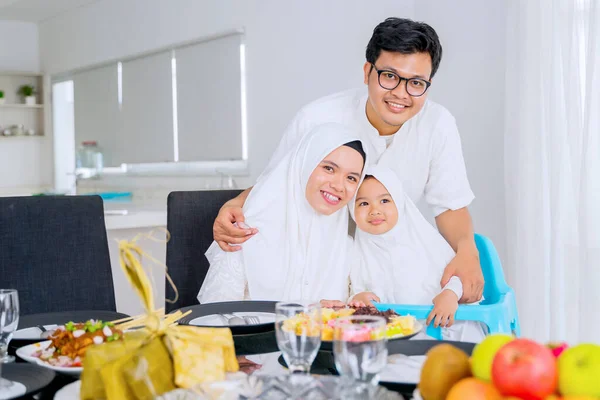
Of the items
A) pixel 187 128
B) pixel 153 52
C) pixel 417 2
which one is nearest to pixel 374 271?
pixel 417 2

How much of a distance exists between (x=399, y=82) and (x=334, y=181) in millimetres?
361

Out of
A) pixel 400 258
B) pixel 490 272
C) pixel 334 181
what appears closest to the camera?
pixel 334 181

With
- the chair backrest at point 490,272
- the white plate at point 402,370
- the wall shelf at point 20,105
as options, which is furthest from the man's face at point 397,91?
the wall shelf at point 20,105

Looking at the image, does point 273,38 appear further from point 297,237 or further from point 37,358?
point 37,358

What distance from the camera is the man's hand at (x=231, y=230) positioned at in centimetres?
196

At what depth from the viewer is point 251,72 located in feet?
15.7

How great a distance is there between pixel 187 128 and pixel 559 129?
10.1 ft

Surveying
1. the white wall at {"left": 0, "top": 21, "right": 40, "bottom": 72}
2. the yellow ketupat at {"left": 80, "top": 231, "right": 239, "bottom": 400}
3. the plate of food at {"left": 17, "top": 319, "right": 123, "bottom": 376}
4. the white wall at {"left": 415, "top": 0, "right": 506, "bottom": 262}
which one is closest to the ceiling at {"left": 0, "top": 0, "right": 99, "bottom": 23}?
the white wall at {"left": 0, "top": 21, "right": 40, "bottom": 72}

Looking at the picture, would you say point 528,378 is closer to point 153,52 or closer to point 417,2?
point 417,2

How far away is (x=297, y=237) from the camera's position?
2.02 meters

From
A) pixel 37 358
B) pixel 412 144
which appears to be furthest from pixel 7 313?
pixel 412 144

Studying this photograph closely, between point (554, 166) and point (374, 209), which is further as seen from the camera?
point (554, 166)

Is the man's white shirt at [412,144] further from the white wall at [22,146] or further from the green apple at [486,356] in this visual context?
the white wall at [22,146]

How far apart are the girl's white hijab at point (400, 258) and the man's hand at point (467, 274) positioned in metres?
0.08
